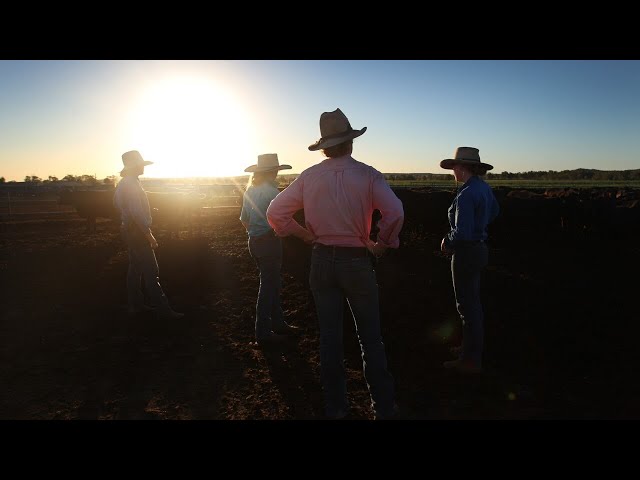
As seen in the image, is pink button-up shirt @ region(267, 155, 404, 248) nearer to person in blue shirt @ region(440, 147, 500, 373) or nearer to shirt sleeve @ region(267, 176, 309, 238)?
shirt sleeve @ region(267, 176, 309, 238)

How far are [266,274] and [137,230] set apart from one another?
6.36ft

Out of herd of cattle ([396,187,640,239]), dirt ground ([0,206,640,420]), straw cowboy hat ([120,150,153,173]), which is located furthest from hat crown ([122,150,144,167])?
herd of cattle ([396,187,640,239])

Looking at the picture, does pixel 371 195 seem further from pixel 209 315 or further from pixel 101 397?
pixel 209 315

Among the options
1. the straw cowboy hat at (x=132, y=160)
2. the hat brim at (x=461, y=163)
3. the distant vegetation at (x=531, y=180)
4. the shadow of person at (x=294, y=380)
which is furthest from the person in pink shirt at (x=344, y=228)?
the distant vegetation at (x=531, y=180)

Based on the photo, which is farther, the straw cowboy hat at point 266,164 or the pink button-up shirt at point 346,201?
the straw cowboy hat at point 266,164

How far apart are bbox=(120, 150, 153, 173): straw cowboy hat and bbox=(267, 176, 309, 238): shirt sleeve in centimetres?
323

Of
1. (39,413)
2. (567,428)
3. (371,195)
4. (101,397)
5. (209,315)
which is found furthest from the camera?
(209,315)

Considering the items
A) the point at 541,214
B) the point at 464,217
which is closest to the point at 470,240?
the point at 464,217

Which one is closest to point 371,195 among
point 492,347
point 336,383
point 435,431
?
point 336,383

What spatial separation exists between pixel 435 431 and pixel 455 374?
126 centimetres

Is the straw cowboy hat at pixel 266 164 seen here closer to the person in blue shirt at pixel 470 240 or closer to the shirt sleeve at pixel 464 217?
the person in blue shirt at pixel 470 240

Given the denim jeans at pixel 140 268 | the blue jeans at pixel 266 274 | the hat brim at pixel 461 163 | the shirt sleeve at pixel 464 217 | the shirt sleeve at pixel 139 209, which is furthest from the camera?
the denim jeans at pixel 140 268

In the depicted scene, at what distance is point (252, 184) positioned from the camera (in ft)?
15.9

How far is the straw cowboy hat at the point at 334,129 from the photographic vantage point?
2936 mm
